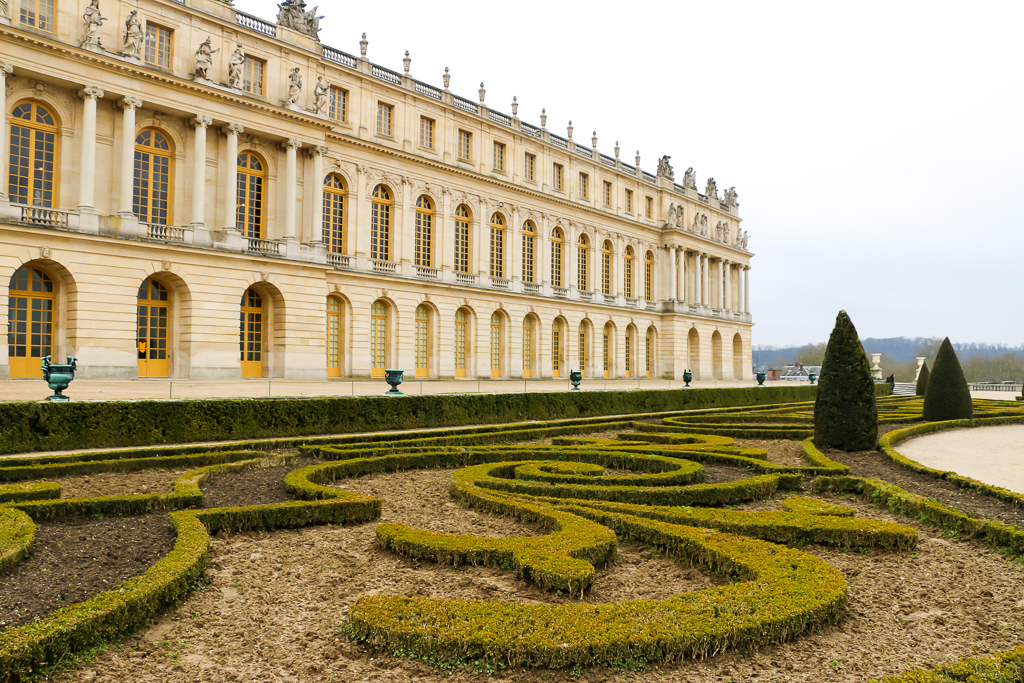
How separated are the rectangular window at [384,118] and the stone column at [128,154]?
13924 millimetres

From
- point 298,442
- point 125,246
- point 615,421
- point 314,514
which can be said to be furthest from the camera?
point 125,246

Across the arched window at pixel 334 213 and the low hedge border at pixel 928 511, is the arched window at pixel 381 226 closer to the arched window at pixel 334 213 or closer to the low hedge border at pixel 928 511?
the arched window at pixel 334 213

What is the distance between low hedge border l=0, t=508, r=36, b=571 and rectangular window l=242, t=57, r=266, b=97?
96.7 feet

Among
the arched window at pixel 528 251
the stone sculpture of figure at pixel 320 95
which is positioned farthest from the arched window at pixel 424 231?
the arched window at pixel 528 251

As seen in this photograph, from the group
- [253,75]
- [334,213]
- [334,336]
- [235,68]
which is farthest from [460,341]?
[235,68]

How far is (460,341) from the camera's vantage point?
1658 inches

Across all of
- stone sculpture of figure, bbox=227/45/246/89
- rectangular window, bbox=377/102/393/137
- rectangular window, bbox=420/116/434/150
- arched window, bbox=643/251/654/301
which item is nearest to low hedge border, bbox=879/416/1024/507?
stone sculpture of figure, bbox=227/45/246/89

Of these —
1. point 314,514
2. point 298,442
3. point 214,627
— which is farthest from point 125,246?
point 214,627

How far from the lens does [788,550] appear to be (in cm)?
585

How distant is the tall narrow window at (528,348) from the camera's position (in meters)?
46.8

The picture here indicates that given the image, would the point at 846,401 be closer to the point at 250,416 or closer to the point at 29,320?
the point at 250,416

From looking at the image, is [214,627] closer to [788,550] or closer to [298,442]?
[788,550]

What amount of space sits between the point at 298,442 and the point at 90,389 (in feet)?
36.6

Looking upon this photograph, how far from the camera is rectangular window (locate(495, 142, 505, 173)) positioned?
149 ft
